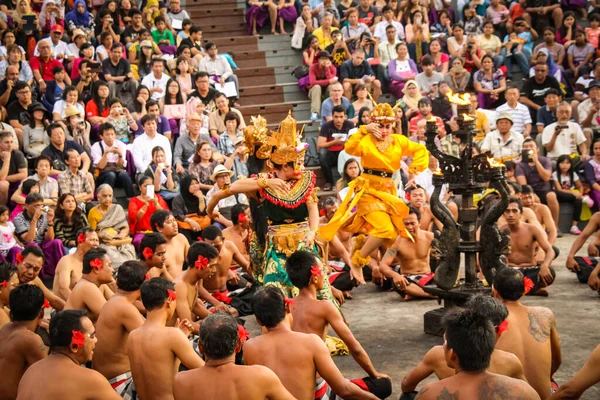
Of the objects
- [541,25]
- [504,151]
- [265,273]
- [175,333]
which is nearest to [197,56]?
[504,151]

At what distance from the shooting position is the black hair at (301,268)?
564 centimetres

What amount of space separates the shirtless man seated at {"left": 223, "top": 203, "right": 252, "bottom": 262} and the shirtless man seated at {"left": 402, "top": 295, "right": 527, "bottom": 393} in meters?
4.50

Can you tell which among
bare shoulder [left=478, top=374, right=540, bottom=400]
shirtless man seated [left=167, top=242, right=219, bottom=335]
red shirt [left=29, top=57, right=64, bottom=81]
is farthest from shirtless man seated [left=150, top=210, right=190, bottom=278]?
red shirt [left=29, top=57, right=64, bottom=81]

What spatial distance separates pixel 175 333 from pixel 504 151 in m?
7.86

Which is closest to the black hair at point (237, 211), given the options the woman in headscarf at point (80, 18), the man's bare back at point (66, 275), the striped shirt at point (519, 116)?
the man's bare back at point (66, 275)

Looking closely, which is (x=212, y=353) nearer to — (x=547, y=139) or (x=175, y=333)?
(x=175, y=333)

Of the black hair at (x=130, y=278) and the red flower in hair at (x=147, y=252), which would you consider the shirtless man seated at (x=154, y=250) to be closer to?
the red flower in hair at (x=147, y=252)

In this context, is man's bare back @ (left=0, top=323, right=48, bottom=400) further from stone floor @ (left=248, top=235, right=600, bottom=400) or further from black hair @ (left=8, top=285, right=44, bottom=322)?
stone floor @ (left=248, top=235, right=600, bottom=400)

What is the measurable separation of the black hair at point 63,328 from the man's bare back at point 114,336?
0.94m

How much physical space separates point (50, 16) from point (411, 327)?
899cm

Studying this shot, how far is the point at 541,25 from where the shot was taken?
15328 millimetres

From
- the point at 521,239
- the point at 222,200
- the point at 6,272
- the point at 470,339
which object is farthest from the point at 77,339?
the point at 222,200

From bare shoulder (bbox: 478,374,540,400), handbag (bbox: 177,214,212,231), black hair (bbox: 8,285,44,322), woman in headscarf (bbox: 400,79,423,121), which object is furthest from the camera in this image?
woman in headscarf (bbox: 400,79,423,121)

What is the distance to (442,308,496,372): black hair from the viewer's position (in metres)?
3.83
